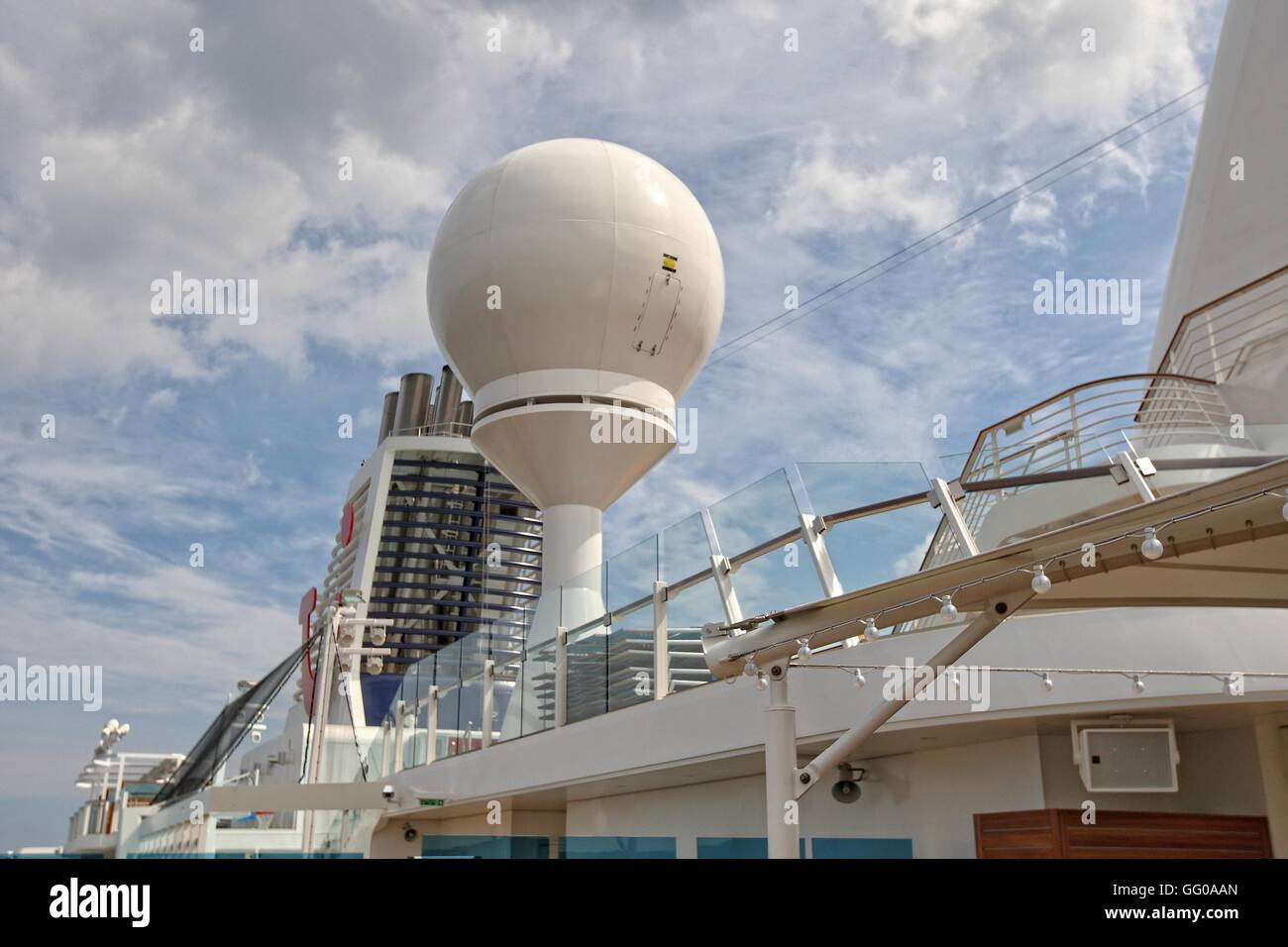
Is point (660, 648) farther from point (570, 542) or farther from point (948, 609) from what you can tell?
point (570, 542)

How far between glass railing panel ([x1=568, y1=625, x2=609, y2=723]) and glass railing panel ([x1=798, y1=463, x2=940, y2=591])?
4.23 meters

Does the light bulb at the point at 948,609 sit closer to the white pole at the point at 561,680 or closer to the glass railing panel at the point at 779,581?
the glass railing panel at the point at 779,581

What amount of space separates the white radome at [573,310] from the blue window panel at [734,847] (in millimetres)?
9233

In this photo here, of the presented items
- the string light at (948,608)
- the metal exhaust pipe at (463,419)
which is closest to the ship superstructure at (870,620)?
the string light at (948,608)

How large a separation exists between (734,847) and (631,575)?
392 cm

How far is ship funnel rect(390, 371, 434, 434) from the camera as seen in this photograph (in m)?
46.1

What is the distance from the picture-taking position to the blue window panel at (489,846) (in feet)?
31.6

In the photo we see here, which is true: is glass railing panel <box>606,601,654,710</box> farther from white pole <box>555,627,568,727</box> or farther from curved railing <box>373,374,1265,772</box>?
white pole <box>555,627,568,727</box>

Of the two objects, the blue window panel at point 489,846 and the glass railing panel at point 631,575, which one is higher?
the glass railing panel at point 631,575

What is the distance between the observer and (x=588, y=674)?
12.3 meters

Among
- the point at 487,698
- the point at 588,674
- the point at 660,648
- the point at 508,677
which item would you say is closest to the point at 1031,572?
the point at 660,648

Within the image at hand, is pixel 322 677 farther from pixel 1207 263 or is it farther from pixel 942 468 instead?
pixel 1207 263
